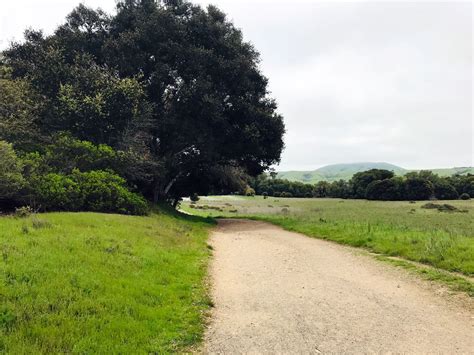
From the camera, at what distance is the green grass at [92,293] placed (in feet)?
18.3

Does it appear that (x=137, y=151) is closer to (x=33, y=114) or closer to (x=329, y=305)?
(x=33, y=114)

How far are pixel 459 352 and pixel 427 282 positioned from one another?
4472mm

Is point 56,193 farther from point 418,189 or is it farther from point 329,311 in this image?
point 418,189

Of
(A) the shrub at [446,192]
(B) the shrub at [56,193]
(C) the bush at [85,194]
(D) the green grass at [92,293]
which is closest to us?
(D) the green grass at [92,293]

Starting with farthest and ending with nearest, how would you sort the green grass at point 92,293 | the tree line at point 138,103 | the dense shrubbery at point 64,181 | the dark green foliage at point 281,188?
the dark green foliage at point 281,188 → the tree line at point 138,103 → the dense shrubbery at point 64,181 → the green grass at point 92,293

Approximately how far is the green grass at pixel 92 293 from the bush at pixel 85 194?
444cm

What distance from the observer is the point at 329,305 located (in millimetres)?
8133

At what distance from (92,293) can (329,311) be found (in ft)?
16.2

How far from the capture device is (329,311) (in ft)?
25.4

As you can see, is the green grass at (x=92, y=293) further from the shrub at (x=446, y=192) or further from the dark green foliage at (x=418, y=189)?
the shrub at (x=446, y=192)

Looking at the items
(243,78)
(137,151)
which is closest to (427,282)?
(137,151)

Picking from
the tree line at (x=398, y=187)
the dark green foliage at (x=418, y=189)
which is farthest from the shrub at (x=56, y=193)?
the dark green foliage at (x=418, y=189)

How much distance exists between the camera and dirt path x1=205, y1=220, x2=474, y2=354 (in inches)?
242

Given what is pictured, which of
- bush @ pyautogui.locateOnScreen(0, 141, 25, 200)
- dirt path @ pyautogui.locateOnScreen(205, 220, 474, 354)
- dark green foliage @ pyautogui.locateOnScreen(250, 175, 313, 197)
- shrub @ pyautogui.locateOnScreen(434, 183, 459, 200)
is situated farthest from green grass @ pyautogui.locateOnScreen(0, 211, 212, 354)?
dark green foliage @ pyautogui.locateOnScreen(250, 175, 313, 197)
